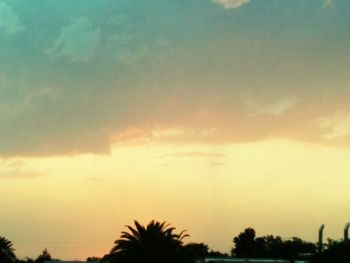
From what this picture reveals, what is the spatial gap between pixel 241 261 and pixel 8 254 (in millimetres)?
52905

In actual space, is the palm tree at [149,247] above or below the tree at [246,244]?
below

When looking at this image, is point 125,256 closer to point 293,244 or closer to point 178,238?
point 178,238

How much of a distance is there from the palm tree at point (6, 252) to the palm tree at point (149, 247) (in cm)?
5569

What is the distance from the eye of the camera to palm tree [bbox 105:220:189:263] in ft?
191

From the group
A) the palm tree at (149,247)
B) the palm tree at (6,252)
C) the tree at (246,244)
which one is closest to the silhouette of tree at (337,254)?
the palm tree at (149,247)

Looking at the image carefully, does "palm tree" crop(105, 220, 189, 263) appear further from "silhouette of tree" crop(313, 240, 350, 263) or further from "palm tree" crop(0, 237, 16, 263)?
"palm tree" crop(0, 237, 16, 263)

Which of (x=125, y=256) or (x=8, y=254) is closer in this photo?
(x=125, y=256)

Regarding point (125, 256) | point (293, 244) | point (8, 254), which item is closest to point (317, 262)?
point (125, 256)

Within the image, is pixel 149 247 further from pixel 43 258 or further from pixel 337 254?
pixel 43 258

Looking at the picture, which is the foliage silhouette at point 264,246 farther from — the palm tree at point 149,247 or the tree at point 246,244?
the palm tree at point 149,247

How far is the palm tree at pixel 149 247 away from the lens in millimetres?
58344

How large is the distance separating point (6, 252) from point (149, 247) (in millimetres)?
61231

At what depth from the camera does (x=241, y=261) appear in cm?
7625

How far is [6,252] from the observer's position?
4407 inches
